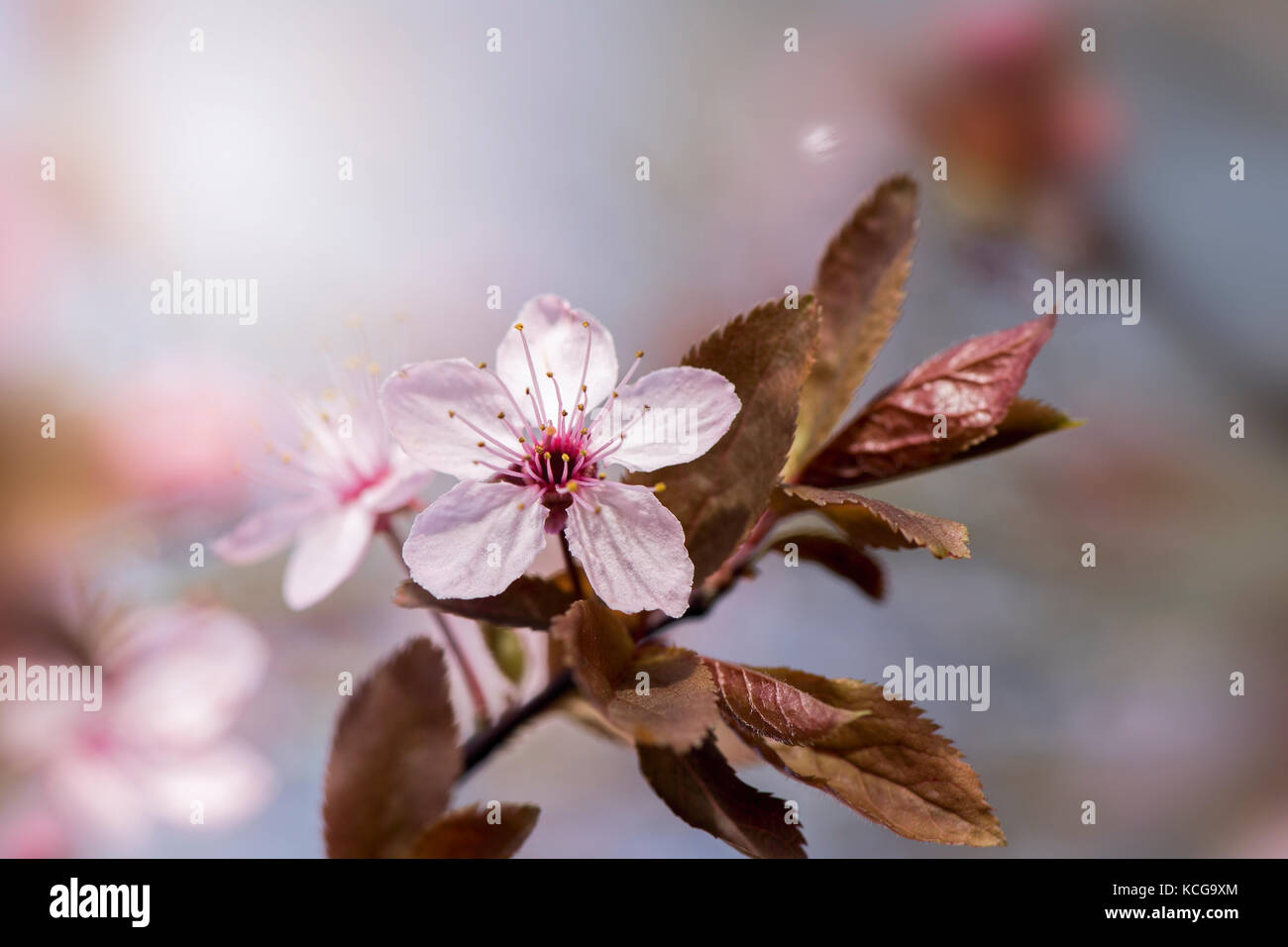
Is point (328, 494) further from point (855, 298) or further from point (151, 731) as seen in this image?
point (151, 731)

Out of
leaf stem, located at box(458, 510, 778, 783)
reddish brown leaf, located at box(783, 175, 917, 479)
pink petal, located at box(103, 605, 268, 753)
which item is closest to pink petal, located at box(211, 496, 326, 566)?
leaf stem, located at box(458, 510, 778, 783)

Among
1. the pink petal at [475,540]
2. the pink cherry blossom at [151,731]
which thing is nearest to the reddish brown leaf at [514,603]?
the pink petal at [475,540]

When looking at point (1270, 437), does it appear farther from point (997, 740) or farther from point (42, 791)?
point (42, 791)

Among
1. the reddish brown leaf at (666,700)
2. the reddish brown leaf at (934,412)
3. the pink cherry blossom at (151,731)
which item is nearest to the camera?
the reddish brown leaf at (666,700)

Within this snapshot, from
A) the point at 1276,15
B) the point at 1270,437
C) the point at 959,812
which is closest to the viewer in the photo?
the point at 959,812

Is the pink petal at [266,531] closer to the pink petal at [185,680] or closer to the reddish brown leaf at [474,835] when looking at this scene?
the reddish brown leaf at [474,835]
